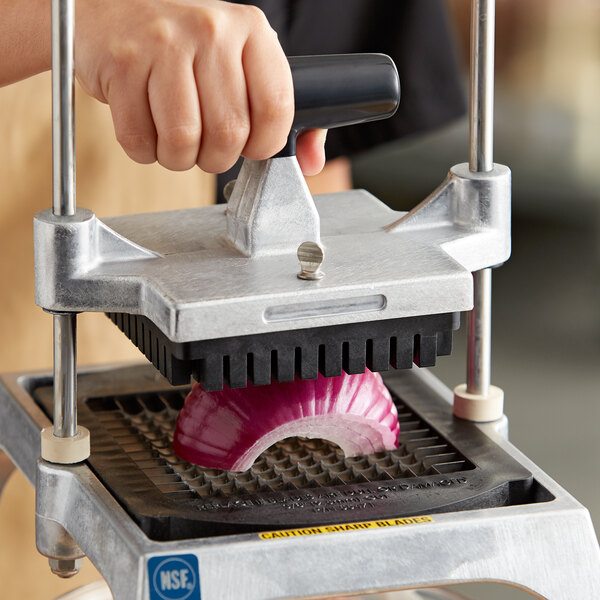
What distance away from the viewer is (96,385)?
0.84 meters

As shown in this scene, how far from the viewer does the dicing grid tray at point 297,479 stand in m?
Answer: 0.64

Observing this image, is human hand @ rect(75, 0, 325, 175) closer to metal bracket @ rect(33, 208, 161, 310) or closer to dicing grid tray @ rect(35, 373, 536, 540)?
metal bracket @ rect(33, 208, 161, 310)

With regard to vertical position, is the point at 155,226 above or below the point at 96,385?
above

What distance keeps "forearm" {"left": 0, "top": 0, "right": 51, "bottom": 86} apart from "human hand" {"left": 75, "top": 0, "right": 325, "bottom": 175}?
0.12 meters

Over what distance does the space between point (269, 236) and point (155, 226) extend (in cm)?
10

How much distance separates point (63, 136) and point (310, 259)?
137 millimetres

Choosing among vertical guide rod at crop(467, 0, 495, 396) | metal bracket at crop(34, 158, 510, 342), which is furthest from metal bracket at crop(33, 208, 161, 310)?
vertical guide rod at crop(467, 0, 495, 396)

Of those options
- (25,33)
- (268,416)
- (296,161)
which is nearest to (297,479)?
(268,416)

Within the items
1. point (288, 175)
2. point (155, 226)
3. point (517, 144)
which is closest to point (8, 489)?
point (155, 226)

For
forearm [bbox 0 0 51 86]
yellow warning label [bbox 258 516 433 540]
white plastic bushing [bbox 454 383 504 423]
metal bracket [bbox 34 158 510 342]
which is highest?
forearm [bbox 0 0 51 86]

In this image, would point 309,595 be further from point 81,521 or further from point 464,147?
Answer: point 464,147

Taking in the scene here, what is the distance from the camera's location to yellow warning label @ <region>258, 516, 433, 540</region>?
0.62 metres

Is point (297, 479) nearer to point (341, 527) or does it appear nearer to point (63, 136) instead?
point (341, 527)

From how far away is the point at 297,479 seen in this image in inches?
27.6
